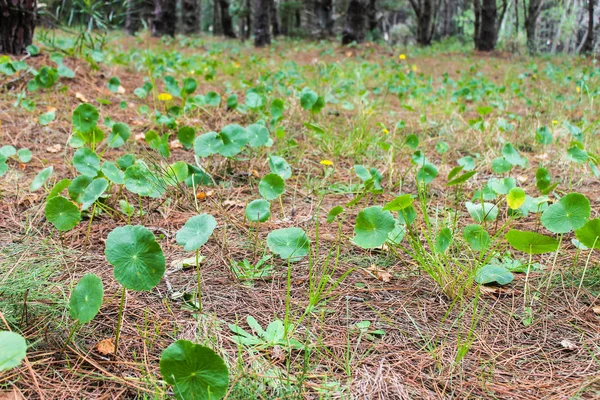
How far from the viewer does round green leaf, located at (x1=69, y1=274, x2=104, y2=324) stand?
827mm

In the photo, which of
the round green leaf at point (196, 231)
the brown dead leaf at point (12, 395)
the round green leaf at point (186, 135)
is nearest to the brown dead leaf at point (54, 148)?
the round green leaf at point (186, 135)

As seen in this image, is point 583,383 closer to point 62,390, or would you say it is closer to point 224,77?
point 62,390

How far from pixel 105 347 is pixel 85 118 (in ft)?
4.32

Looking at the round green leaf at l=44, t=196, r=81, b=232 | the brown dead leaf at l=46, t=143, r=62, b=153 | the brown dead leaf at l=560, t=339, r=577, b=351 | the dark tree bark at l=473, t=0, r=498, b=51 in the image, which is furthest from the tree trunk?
the brown dead leaf at l=560, t=339, r=577, b=351

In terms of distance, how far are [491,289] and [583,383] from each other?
0.34 metres

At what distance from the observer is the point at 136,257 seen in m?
0.89

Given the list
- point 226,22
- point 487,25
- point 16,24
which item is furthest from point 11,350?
point 226,22

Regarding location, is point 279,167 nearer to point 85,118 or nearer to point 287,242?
point 287,242

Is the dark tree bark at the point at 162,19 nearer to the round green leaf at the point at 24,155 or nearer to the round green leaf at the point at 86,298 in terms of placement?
the round green leaf at the point at 24,155

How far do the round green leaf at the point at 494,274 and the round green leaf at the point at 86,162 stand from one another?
130 centimetres

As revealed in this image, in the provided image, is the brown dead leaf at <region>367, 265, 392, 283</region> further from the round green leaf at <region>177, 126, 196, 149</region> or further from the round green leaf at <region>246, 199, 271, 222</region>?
the round green leaf at <region>177, 126, 196, 149</region>

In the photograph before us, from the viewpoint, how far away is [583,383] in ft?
2.81

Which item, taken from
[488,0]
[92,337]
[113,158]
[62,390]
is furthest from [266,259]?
[488,0]

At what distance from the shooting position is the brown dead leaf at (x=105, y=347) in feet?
2.92
